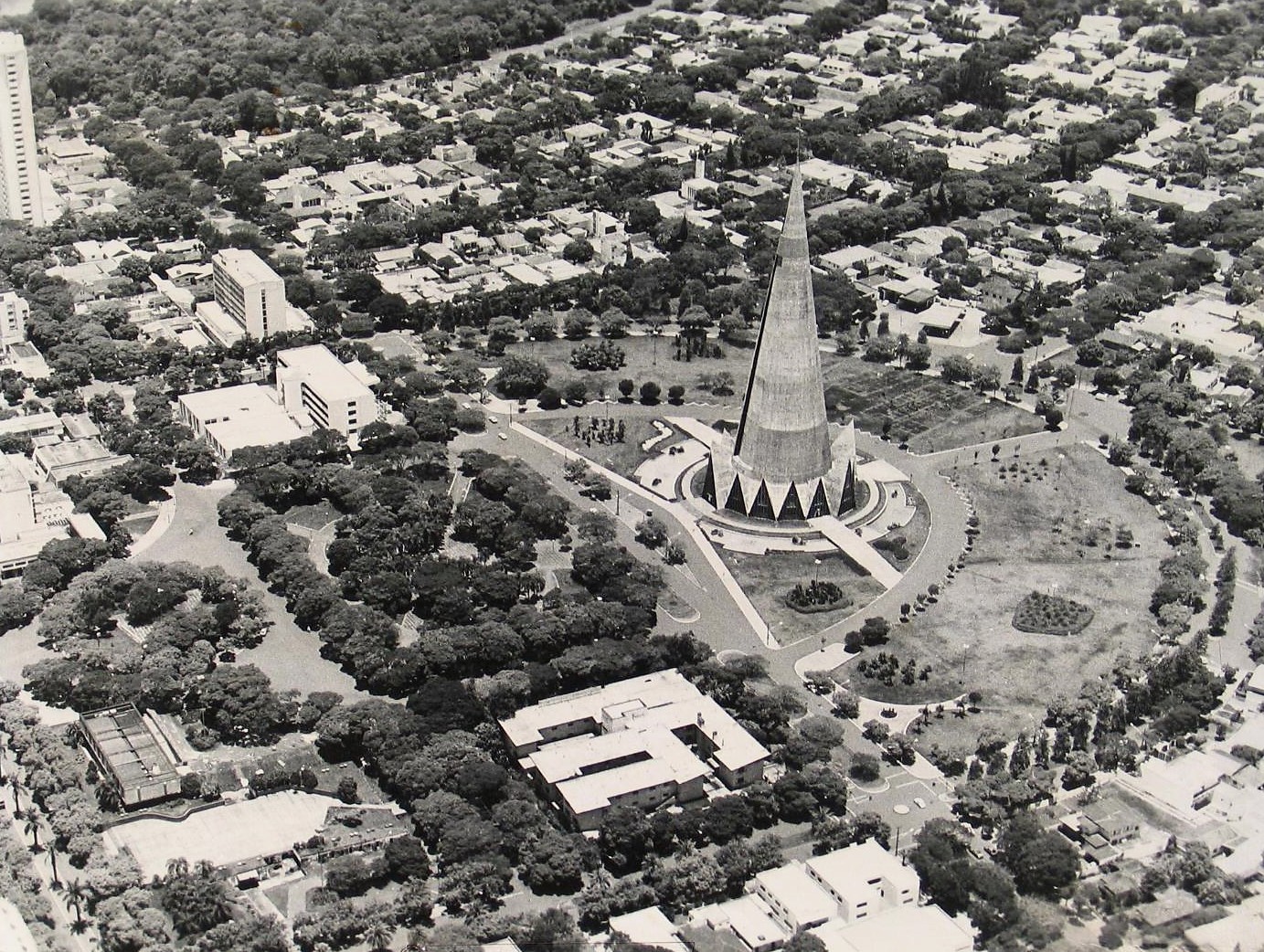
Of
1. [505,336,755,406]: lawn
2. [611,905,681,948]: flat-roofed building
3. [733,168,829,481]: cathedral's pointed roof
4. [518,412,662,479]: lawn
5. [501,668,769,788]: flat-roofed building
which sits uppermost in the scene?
[733,168,829,481]: cathedral's pointed roof

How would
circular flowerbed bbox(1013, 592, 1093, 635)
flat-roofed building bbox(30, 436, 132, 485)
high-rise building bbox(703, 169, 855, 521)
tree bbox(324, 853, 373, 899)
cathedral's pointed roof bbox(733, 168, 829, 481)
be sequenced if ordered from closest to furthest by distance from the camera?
1. tree bbox(324, 853, 373, 899)
2. circular flowerbed bbox(1013, 592, 1093, 635)
3. cathedral's pointed roof bbox(733, 168, 829, 481)
4. high-rise building bbox(703, 169, 855, 521)
5. flat-roofed building bbox(30, 436, 132, 485)

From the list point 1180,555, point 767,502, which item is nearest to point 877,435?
point 767,502

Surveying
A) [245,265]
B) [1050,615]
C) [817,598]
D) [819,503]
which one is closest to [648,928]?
[817,598]

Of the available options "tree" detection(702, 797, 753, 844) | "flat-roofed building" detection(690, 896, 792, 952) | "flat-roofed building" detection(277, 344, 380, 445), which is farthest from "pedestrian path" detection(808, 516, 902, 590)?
"flat-roofed building" detection(277, 344, 380, 445)

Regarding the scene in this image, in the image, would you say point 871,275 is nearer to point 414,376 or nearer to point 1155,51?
point 414,376

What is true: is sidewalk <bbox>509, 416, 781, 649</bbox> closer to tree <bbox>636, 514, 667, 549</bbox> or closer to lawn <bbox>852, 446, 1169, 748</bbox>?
tree <bbox>636, 514, 667, 549</bbox>
